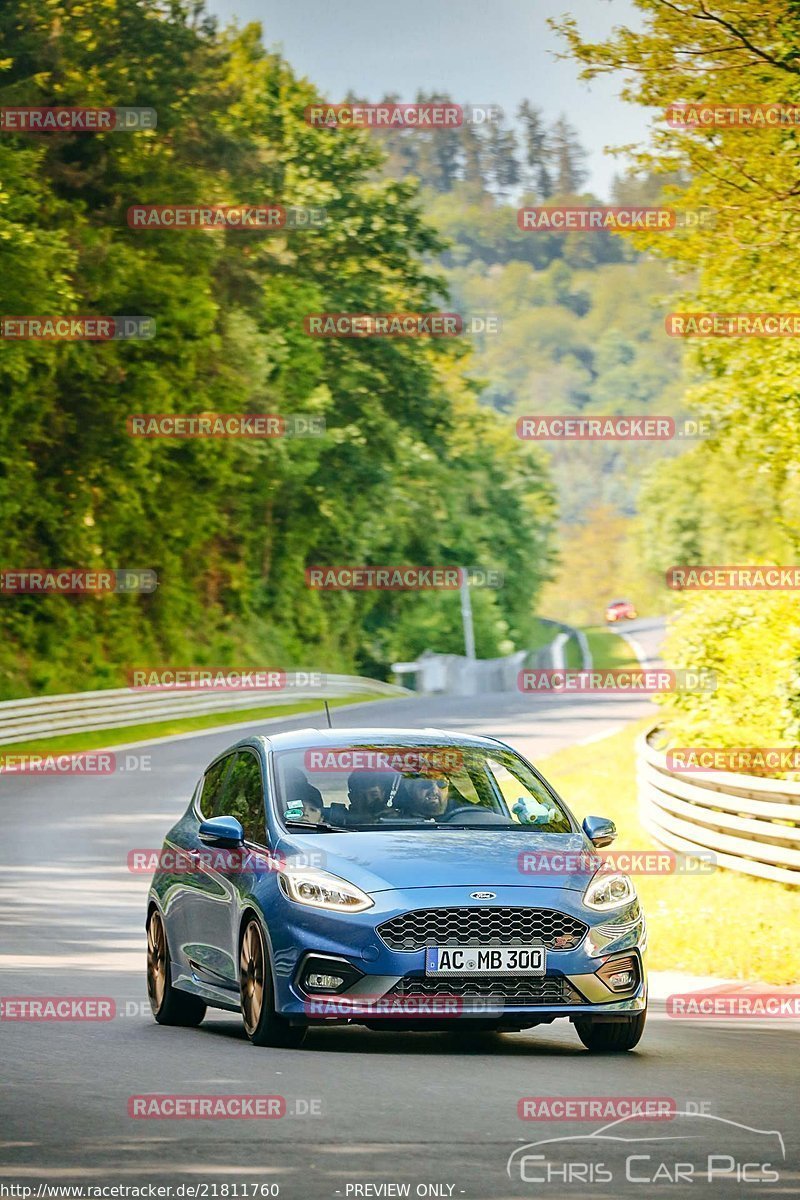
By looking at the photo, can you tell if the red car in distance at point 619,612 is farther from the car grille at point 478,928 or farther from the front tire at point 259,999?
the car grille at point 478,928

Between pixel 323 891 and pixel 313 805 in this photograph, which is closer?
pixel 323 891

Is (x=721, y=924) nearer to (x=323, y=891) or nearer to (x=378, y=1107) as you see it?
(x=323, y=891)

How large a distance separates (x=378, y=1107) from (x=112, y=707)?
35.3m

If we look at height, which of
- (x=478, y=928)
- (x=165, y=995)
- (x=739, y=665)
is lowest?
Result: (x=165, y=995)

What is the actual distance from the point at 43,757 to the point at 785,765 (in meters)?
18.5

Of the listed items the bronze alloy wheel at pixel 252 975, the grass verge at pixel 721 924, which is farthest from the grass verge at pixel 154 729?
the bronze alloy wheel at pixel 252 975

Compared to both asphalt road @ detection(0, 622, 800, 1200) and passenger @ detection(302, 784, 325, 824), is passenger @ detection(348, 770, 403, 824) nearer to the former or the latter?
passenger @ detection(302, 784, 325, 824)

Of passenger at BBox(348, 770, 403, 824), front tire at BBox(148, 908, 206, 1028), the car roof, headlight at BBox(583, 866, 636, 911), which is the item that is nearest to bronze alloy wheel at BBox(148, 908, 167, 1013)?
front tire at BBox(148, 908, 206, 1028)

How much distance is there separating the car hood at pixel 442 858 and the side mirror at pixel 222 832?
0.32m

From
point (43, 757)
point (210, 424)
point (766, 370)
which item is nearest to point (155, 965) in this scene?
point (766, 370)

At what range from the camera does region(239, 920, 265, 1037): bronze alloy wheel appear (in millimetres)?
10195

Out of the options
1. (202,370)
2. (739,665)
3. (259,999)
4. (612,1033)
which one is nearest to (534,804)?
(612,1033)

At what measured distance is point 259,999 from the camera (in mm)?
10227

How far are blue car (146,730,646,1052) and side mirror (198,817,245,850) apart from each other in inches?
0.4
